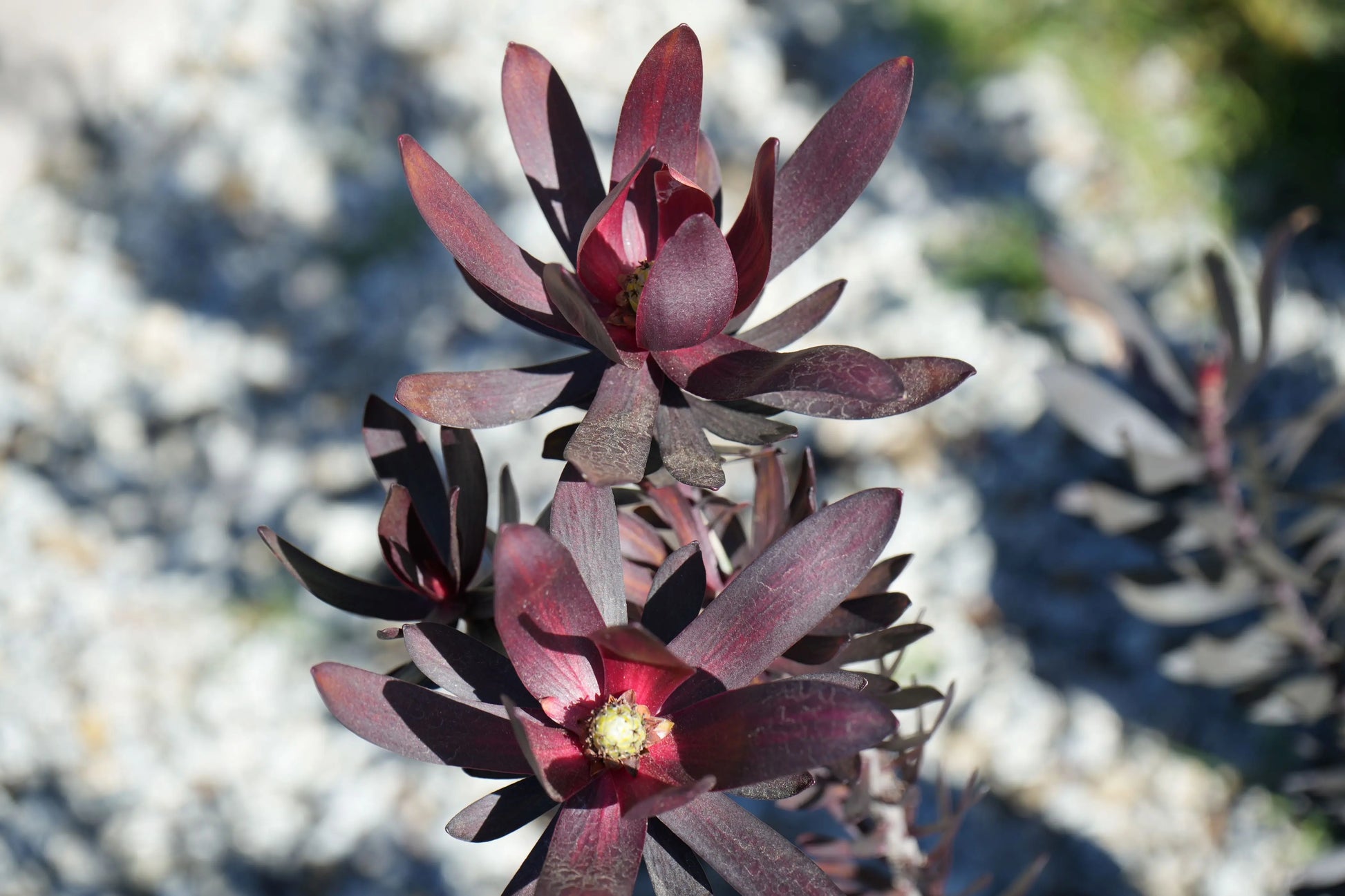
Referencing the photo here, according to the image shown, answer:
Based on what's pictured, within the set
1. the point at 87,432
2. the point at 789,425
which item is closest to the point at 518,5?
the point at 87,432

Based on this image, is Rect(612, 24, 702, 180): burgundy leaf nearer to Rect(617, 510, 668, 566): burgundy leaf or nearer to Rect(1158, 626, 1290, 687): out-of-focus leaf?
Rect(617, 510, 668, 566): burgundy leaf

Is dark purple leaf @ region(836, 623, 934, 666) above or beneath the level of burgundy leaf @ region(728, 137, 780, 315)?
beneath

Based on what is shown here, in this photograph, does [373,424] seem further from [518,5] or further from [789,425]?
[518,5]

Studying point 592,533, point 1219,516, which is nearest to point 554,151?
point 592,533

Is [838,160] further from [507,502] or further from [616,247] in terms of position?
[507,502]

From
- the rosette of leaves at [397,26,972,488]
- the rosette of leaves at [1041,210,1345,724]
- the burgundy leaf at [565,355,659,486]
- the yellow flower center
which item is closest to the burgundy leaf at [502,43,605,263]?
the rosette of leaves at [397,26,972,488]
